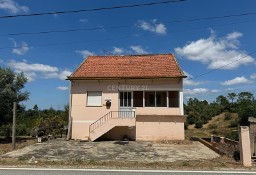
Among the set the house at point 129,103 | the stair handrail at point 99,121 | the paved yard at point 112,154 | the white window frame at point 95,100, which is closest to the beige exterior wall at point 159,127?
the house at point 129,103

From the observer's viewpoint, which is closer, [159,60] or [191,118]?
[159,60]

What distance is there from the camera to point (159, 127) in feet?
67.3

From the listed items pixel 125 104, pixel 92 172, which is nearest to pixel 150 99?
pixel 125 104

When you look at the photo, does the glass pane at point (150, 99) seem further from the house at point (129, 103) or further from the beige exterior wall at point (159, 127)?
the beige exterior wall at point (159, 127)

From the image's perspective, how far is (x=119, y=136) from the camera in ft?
69.1

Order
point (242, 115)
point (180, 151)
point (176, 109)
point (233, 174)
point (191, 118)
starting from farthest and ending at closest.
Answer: point (191, 118) < point (242, 115) < point (176, 109) < point (180, 151) < point (233, 174)

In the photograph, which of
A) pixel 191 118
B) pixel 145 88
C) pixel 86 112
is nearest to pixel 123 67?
pixel 145 88

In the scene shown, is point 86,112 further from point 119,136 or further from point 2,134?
point 2,134

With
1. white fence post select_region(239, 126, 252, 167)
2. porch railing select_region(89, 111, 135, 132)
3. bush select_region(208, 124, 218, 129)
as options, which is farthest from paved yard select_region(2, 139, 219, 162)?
bush select_region(208, 124, 218, 129)

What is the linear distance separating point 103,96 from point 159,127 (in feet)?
15.4

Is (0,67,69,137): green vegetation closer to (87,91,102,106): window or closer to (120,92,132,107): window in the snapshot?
(87,91,102,106): window

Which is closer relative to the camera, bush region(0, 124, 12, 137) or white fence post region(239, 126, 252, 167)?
white fence post region(239, 126, 252, 167)

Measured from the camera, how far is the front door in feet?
69.9

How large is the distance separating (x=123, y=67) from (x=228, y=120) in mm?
36093
